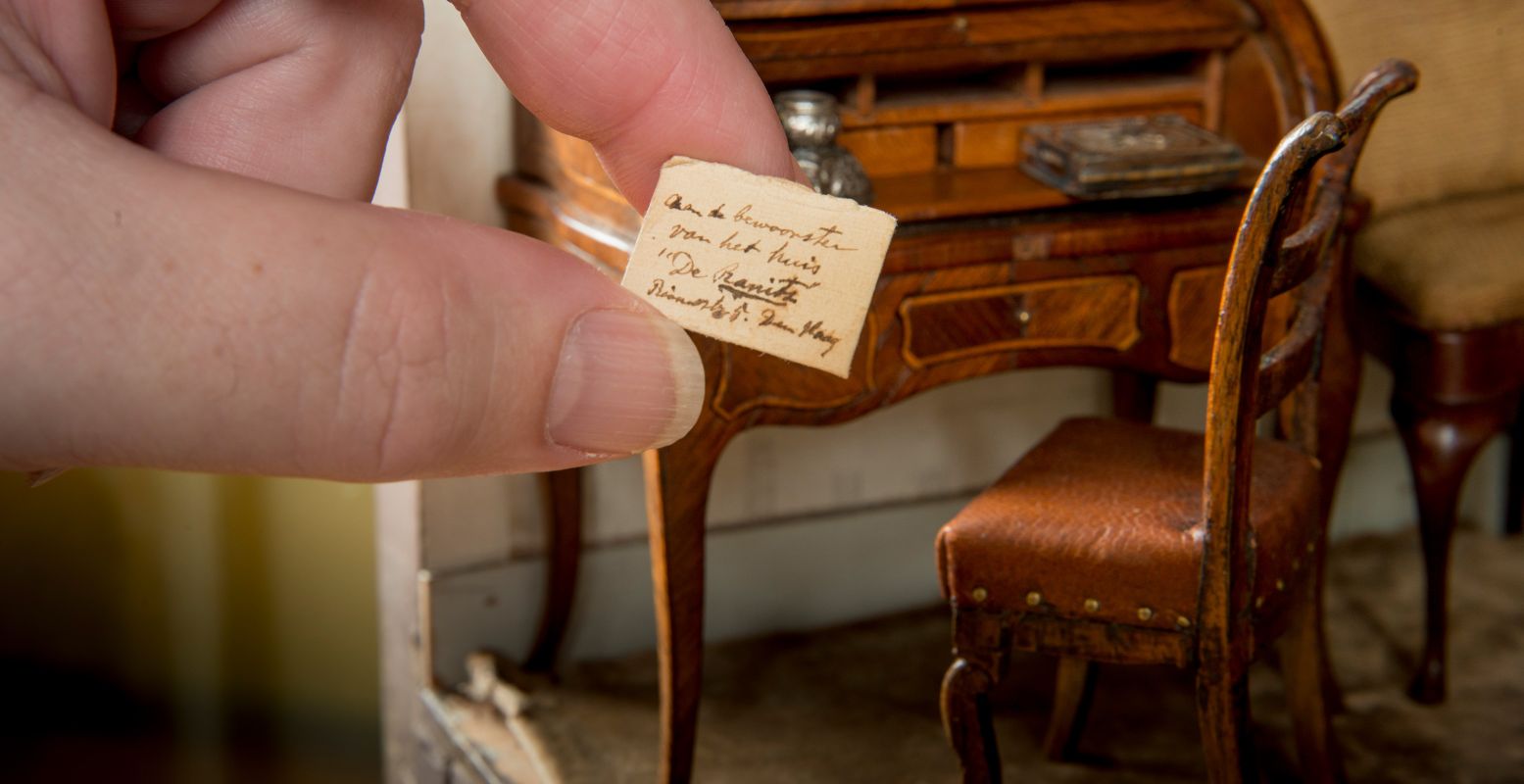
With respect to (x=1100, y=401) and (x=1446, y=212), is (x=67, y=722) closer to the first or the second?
(x=1100, y=401)

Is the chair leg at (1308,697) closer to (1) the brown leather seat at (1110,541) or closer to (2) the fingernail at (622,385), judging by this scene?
(1) the brown leather seat at (1110,541)

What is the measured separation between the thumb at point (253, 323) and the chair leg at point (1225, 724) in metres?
1.27

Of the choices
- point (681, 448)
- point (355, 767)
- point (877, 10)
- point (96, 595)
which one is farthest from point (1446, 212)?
point (96, 595)

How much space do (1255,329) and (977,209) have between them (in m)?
0.48

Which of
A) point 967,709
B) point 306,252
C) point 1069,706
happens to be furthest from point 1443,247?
point 306,252

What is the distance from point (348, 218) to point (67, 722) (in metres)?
2.42

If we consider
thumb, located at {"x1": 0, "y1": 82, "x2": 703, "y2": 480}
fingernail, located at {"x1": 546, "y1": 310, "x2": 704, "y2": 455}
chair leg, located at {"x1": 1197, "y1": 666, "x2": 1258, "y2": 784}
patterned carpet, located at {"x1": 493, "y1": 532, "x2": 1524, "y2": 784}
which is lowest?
patterned carpet, located at {"x1": 493, "y1": 532, "x2": 1524, "y2": 784}

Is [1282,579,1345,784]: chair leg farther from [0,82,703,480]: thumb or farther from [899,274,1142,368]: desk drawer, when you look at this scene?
[0,82,703,480]: thumb

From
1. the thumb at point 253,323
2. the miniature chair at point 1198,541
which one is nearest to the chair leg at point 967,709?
the miniature chair at point 1198,541

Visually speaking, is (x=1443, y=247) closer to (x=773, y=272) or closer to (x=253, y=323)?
(x=773, y=272)

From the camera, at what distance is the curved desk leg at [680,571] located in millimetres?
1766

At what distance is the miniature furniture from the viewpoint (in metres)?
2.16

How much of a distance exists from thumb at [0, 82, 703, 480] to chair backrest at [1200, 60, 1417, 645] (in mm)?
1078

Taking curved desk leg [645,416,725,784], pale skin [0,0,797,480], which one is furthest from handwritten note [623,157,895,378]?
curved desk leg [645,416,725,784]
